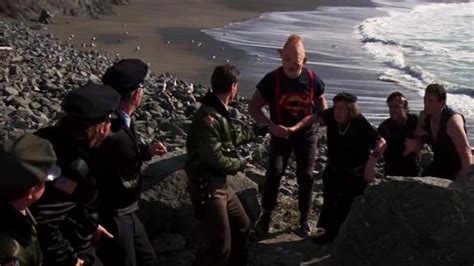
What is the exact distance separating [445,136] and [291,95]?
4.61 ft

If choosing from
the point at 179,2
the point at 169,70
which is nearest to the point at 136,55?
the point at 169,70

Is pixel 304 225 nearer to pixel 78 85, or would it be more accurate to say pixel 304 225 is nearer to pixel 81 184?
pixel 81 184

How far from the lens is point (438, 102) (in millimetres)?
6383

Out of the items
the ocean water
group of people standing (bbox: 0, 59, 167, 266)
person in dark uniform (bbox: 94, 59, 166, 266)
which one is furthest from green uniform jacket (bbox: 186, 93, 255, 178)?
the ocean water

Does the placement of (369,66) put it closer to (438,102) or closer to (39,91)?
(39,91)

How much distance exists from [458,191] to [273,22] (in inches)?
899

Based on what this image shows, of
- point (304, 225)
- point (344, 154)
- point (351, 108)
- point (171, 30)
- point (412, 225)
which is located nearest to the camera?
point (412, 225)

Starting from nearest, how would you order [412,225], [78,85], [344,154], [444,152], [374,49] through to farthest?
[412,225], [444,152], [344,154], [78,85], [374,49]

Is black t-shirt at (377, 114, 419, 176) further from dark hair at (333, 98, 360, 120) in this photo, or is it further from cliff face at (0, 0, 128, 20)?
cliff face at (0, 0, 128, 20)

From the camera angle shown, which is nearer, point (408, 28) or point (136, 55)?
point (136, 55)

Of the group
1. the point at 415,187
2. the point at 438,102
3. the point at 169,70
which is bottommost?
the point at 169,70

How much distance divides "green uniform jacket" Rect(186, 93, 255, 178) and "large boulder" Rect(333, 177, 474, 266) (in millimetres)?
1141

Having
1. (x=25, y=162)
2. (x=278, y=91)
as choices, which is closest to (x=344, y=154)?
(x=278, y=91)

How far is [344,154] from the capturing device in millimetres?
6734
